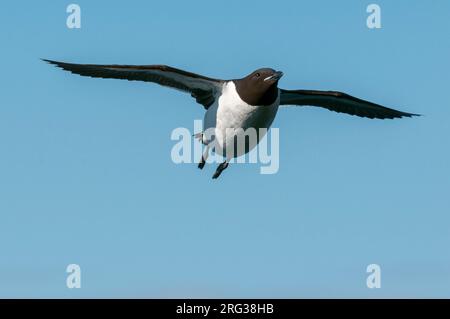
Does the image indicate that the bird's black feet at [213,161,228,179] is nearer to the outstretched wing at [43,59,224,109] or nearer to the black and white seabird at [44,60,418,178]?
the black and white seabird at [44,60,418,178]

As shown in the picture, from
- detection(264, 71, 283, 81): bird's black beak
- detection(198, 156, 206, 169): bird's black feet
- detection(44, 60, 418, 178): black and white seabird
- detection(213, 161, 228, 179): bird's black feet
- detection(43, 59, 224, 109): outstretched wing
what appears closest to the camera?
detection(264, 71, 283, 81): bird's black beak

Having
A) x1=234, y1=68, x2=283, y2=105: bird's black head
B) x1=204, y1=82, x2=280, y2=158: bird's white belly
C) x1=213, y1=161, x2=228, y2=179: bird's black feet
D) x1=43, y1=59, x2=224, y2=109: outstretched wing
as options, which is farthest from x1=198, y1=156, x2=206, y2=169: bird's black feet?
x1=234, y1=68, x2=283, y2=105: bird's black head

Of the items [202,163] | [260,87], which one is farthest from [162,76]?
[260,87]

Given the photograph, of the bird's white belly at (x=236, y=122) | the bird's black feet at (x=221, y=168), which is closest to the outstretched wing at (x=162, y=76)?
the bird's white belly at (x=236, y=122)

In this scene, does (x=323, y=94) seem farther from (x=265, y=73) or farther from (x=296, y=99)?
(x=265, y=73)

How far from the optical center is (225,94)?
28.4m

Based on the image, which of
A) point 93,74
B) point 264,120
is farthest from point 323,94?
point 93,74

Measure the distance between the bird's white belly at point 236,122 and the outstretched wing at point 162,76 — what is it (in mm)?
684

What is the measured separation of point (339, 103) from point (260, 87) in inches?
198

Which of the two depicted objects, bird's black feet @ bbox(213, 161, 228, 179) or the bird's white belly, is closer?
the bird's white belly

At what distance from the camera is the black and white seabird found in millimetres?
27422

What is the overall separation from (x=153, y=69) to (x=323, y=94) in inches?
199
